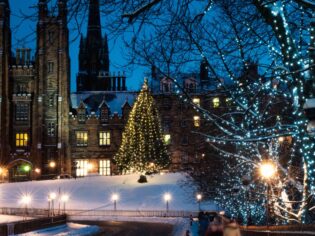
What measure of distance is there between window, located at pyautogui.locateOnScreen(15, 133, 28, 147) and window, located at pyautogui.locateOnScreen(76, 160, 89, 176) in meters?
6.31

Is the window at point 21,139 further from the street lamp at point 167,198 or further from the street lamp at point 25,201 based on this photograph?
the street lamp at point 167,198

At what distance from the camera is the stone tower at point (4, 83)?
61250mm

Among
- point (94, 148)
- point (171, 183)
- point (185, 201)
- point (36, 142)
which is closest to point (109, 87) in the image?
point (94, 148)

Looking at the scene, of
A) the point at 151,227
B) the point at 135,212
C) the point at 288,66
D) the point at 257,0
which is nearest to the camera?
the point at 257,0

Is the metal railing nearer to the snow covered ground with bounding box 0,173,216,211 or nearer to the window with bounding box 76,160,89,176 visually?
the snow covered ground with bounding box 0,173,216,211

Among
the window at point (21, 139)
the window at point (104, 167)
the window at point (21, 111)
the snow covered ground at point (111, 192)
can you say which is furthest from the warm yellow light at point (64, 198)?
the window at point (21, 111)

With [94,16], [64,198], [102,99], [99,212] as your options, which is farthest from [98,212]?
[94,16]

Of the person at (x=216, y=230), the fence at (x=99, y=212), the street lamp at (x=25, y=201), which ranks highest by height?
the person at (x=216, y=230)

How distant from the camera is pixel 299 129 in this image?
10.3 m

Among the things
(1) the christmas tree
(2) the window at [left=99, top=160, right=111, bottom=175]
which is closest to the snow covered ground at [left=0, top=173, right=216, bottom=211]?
(1) the christmas tree

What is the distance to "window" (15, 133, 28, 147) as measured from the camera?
209 ft

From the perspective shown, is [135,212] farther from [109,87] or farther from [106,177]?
[109,87]

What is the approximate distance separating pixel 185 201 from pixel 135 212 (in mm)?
4698

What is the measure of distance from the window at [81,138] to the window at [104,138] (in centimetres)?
166
